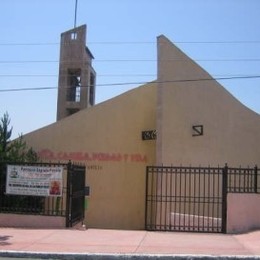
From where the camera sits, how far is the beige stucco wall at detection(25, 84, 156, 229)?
78.2 ft

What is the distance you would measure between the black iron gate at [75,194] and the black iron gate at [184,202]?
2.16m

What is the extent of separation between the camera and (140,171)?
24.4 metres

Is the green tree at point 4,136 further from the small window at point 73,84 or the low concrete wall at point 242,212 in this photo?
the small window at point 73,84

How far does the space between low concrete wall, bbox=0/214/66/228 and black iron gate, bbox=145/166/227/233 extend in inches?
111

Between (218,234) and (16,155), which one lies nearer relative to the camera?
(218,234)

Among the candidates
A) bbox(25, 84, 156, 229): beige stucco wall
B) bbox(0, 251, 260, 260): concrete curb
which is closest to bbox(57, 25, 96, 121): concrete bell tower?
bbox(25, 84, 156, 229): beige stucco wall

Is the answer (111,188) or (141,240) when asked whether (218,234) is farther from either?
(111,188)

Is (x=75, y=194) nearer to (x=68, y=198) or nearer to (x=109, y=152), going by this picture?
(x=68, y=198)

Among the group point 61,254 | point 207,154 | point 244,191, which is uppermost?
point 207,154

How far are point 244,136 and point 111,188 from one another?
625 centimetres

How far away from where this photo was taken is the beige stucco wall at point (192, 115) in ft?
72.9

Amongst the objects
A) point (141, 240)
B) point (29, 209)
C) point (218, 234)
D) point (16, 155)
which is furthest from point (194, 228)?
point (16, 155)

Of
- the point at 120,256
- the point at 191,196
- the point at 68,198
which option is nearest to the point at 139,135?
the point at 191,196

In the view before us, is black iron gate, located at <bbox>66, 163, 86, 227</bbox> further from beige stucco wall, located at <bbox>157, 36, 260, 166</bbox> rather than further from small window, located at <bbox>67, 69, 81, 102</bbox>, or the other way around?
small window, located at <bbox>67, 69, 81, 102</bbox>
